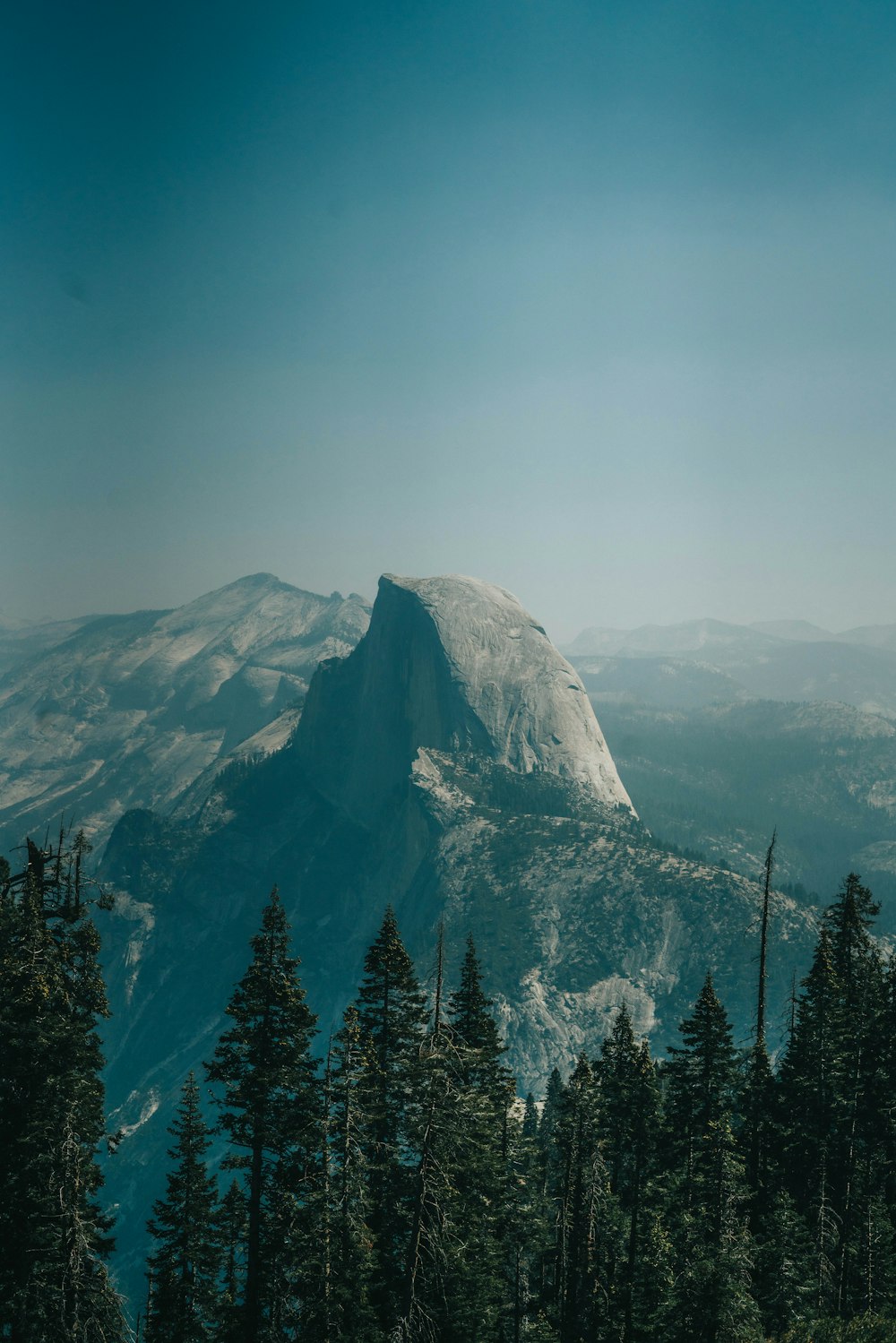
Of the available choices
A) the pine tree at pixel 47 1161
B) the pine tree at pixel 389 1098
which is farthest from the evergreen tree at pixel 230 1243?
the pine tree at pixel 389 1098

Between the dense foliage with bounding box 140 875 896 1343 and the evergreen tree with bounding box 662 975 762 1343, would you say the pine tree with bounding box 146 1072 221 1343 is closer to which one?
the dense foliage with bounding box 140 875 896 1343

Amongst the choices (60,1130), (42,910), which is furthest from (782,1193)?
(42,910)

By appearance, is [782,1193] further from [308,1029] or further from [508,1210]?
[308,1029]

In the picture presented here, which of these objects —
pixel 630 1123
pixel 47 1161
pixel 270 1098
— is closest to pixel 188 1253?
pixel 270 1098

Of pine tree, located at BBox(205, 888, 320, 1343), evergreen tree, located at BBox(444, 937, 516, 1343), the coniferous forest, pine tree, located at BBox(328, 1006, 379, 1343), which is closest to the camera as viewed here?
evergreen tree, located at BBox(444, 937, 516, 1343)

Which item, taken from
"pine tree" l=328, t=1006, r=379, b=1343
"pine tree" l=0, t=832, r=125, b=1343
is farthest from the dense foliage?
"pine tree" l=0, t=832, r=125, b=1343

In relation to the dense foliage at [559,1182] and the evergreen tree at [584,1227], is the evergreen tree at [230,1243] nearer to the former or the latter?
the dense foliage at [559,1182]
